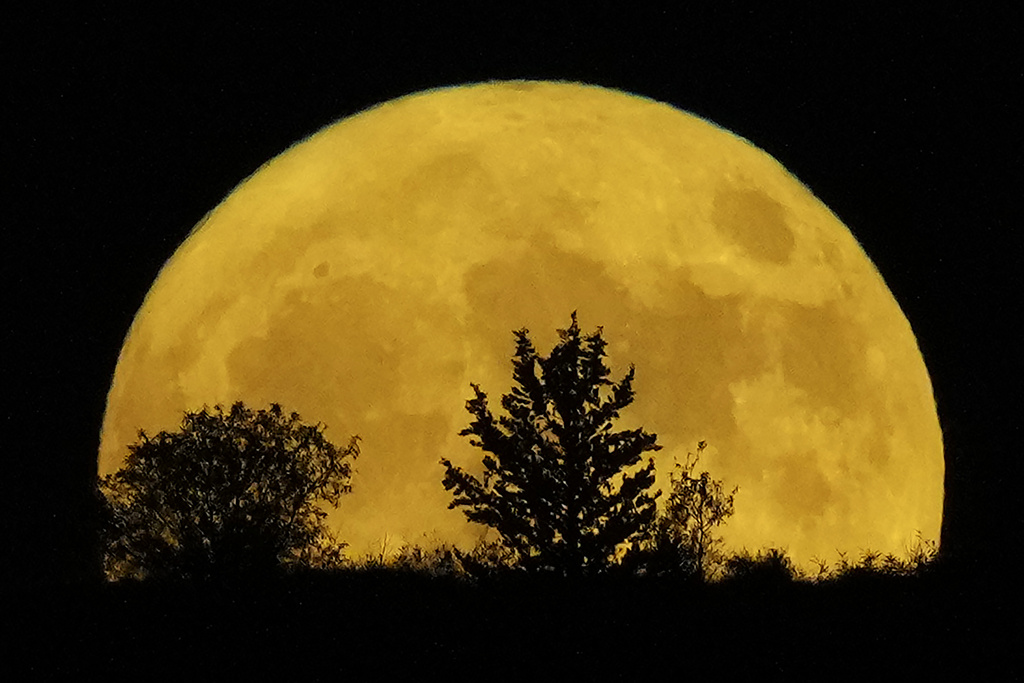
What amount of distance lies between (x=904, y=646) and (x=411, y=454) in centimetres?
1037

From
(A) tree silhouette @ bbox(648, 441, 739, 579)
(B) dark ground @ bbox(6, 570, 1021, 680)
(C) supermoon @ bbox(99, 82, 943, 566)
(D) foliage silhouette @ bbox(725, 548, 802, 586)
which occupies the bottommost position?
(B) dark ground @ bbox(6, 570, 1021, 680)

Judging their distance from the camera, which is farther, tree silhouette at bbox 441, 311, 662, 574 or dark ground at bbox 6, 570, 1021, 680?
tree silhouette at bbox 441, 311, 662, 574

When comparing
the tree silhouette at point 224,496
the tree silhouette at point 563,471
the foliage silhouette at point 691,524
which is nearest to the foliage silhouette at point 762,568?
the foliage silhouette at point 691,524

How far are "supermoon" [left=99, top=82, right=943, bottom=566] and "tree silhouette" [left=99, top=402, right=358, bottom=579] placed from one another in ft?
1.86

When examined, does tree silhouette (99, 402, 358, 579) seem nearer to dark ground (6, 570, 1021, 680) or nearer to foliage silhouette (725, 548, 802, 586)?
dark ground (6, 570, 1021, 680)

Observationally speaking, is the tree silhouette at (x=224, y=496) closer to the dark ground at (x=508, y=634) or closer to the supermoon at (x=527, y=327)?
the supermoon at (x=527, y=327)

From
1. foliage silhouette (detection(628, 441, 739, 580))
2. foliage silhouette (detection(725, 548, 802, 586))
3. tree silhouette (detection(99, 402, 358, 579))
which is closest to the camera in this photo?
foliage silhouette (detection(725, 548, 802, 586))

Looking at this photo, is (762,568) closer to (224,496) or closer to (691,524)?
(691,524)

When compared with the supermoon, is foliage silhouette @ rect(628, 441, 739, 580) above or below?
below

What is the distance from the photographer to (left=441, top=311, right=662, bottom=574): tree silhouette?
1288cm

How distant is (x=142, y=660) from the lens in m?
7.91

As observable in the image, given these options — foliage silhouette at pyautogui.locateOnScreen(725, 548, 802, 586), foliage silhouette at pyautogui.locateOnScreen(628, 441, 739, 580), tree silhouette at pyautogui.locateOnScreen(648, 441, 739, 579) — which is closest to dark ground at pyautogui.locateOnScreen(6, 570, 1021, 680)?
foliage silhouette at pyautogui.locateOnScreen(725, 548, 802, 586)

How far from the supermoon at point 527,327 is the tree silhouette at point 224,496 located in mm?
566

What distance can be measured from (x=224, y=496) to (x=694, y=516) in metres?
8.02
